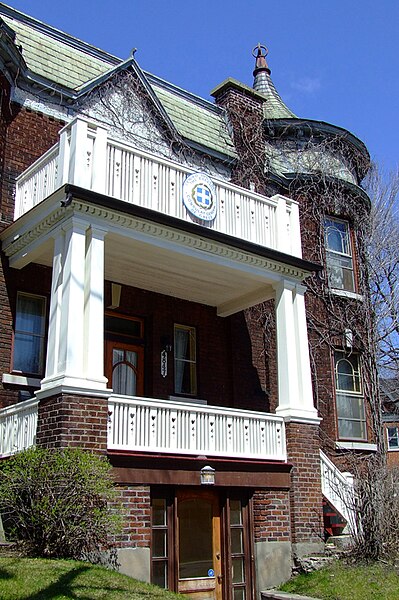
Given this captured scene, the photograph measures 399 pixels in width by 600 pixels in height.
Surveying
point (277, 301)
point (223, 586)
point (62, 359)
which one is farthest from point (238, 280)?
point (223, 586)

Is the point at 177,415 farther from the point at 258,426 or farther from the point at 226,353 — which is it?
the point at 226,353

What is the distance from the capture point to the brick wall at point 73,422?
→ 8984 mm

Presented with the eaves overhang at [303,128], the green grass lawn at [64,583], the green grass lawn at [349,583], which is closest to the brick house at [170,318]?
the green grass lawn at [349,583]

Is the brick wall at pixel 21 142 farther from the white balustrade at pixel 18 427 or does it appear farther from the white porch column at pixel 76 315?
the white balustrade at pixel 18 427

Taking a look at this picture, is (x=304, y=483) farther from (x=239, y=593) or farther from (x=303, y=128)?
(x=303, y=128)

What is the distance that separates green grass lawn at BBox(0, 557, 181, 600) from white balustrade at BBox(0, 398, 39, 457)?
226 cm

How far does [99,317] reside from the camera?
9.77 metres

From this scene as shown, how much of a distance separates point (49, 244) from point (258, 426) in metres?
4.50

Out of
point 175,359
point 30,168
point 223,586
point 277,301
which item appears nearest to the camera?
point 223,586

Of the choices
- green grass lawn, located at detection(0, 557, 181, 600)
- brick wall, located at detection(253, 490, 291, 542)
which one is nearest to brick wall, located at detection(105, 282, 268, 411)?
brick wall, located at detection(253, 490, 291, 542)

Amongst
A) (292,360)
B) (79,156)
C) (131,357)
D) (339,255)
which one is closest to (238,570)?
(292,360)

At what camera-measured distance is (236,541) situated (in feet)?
35.1

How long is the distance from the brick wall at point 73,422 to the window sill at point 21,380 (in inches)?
72.4

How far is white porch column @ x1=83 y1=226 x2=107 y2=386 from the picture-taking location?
31.1ft
